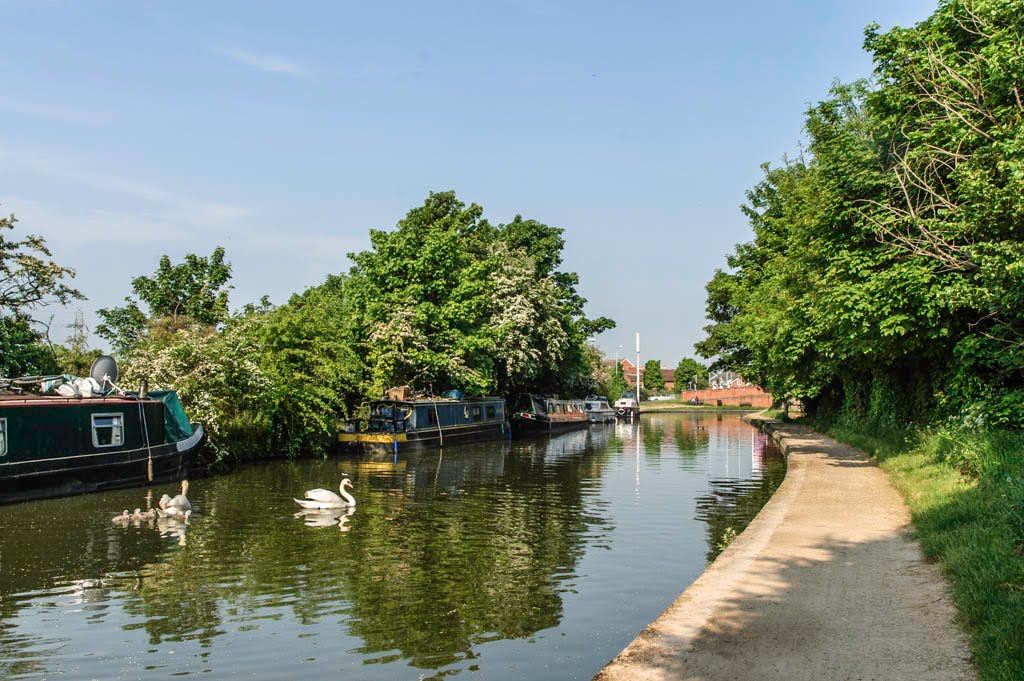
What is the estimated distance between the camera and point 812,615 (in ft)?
24.2

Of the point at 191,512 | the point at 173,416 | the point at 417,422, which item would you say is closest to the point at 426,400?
the point at 417,422

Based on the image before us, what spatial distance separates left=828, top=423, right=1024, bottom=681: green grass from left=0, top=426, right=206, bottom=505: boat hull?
16.9 m

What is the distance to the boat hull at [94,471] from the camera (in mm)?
18016

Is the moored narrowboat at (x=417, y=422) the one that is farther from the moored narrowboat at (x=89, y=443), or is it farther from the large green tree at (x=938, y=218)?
the large green tree at (x=938, y=218)

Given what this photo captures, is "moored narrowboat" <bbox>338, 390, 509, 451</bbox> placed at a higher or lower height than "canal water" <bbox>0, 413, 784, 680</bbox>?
higher

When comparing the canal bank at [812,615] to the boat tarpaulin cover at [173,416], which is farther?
the boat tarpaulin cover at [173,416]

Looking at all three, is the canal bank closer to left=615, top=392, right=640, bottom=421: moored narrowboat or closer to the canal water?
the canal water

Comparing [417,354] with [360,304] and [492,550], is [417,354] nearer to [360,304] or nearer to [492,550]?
[360,304]

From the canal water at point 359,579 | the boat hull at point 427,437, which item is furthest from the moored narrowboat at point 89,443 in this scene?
the boat hull at point 427,437

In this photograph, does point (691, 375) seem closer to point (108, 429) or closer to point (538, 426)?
point (538, 426)

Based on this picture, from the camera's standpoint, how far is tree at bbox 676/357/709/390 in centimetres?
14450

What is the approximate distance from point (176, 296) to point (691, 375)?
11572 centimetres

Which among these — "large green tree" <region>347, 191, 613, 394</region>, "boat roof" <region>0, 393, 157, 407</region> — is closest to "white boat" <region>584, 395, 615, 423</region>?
"large green tree" <region>347, 191, 613, 394</region>

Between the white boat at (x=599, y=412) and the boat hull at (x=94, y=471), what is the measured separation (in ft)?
132
